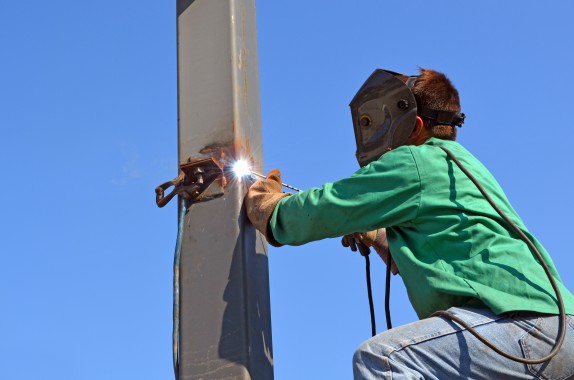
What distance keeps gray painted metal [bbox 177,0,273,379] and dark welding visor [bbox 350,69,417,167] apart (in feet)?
1.41

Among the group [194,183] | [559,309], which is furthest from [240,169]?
[559,309]

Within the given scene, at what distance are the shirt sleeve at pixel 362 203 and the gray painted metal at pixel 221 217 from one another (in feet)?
0.84

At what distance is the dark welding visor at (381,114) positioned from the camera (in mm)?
3896

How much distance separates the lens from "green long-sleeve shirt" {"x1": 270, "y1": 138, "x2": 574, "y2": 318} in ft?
11.0

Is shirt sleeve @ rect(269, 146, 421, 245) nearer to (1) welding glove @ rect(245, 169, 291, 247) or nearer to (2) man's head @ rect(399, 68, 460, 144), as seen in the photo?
(1) welding glove @ rect(245, 169, 291, 247)

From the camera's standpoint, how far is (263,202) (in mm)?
3756

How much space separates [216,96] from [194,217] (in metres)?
0.50

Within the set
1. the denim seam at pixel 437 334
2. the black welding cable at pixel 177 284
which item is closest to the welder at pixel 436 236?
the denim seam at pixel 437 334

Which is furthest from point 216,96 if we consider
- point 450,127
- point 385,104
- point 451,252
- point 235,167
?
point 451,252

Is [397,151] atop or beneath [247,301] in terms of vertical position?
atop

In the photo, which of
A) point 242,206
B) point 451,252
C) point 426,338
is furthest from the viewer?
point 242,206

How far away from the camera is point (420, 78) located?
398 centimetres

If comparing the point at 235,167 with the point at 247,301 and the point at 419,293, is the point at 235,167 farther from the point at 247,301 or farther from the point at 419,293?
the point at 419,293

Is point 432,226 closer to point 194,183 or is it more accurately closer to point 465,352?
point 465,352
